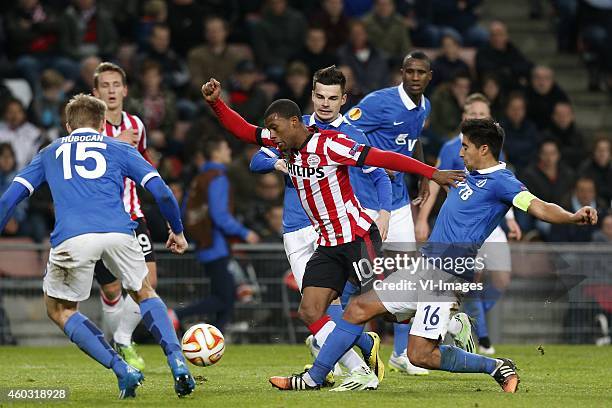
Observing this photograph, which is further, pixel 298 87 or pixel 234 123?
pixel 298 87

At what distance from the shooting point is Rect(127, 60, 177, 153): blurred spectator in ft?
57.2

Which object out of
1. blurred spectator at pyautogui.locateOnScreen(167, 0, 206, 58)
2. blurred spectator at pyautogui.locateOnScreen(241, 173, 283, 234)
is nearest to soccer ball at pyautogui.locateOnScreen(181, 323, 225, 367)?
blurred spectator at pyautogui.locateOnScreen(241, 173, 283, 234)

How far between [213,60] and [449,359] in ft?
33.5

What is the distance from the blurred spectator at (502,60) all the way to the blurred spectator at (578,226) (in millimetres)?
3244

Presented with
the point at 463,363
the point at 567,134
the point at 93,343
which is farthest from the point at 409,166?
the point at 567,134

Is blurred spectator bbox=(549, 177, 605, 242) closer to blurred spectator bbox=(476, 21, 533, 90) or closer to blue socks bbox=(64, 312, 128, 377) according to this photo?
blurred spectator bbox=(476, 21, 533, 90)

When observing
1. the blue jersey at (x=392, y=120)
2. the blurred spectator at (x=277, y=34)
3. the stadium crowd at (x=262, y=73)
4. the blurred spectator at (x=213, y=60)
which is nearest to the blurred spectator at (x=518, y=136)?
the stadium crowd at (x=262, y=73)

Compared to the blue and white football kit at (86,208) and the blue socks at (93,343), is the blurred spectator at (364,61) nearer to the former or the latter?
the blue and white football kit at (86,208)

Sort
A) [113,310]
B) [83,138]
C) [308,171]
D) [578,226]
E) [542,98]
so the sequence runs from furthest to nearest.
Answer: [542,98] → [578,226] → [113,310] → [308,171] → [83,138]

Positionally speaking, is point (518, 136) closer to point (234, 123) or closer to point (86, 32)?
point (86, 32)

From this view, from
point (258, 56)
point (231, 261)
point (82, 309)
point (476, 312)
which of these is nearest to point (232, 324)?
point (231, 261)

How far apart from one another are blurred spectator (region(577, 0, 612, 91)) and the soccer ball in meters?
12.4

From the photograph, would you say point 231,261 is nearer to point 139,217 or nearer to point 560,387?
point 139,217

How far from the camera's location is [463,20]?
20.9 m
